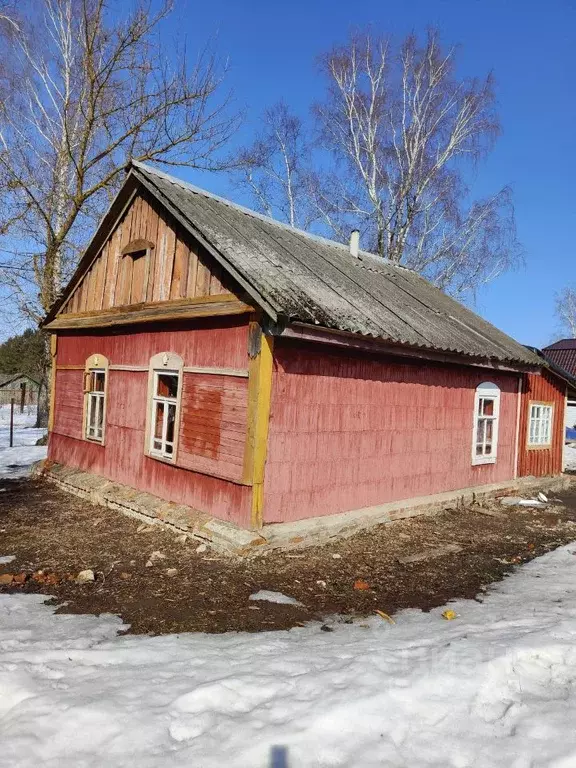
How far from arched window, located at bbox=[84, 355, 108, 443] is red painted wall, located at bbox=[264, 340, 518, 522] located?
4.69 metres

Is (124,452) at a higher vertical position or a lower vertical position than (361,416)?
lower

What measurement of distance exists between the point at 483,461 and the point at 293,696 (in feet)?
29.4

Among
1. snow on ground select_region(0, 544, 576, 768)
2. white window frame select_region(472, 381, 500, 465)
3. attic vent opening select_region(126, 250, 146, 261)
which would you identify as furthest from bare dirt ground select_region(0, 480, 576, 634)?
attic vent opening select_region(126, 250, 146, 261)

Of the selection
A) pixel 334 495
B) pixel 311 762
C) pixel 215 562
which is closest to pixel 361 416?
pixel 334 495

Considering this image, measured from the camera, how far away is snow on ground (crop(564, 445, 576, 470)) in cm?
1830

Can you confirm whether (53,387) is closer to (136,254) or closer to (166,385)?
(136,254)

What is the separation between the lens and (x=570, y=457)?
2092cm

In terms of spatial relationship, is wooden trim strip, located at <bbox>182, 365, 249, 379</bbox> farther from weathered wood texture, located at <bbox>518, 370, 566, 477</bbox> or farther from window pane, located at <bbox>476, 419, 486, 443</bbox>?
weathered wood texture, located at <bbox>518, 370, 566, 477</bbox>

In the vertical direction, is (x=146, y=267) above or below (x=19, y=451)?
above

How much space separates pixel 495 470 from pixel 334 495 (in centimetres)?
545

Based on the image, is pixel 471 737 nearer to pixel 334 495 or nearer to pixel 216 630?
pixel 216 630

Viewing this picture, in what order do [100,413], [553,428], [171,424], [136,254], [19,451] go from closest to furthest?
[171,424], [136,254], [100,413], [553,428], [19,451]

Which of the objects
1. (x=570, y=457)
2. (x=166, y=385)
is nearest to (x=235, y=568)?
(x=166, y=385)

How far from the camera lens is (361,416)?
846 cm
